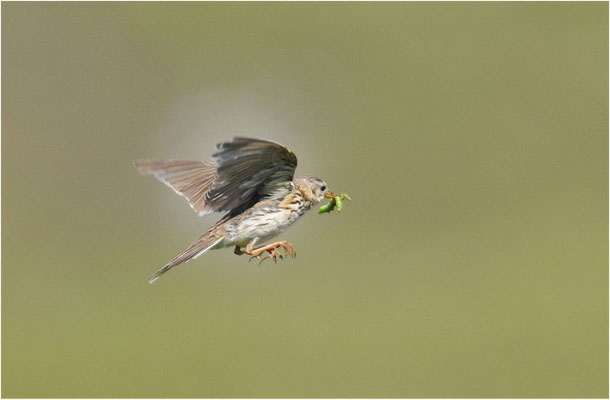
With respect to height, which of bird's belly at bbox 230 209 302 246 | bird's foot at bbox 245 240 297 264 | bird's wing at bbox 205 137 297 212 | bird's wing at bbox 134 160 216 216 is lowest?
bird's foot at bbox 245 240 297 264

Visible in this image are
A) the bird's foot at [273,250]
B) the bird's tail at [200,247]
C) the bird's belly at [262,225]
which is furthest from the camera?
the bird's belly at [262,225]

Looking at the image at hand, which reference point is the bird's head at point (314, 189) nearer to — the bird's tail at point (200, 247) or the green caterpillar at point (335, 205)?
the green caterpillar at point (335, 205)

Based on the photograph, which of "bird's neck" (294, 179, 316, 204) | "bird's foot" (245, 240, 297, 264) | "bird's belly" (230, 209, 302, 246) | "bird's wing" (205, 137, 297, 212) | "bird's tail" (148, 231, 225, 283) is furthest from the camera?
"bird's neck" (294, 179, 316, 204)

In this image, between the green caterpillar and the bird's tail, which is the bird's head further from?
the bird's tail

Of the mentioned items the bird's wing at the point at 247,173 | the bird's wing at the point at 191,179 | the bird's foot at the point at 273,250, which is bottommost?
the bird's foot at the point at 273,250

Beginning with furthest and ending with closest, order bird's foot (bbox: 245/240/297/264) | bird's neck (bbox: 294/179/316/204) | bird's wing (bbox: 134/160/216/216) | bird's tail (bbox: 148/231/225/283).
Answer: bird's wing (bbox: 134/160/216/216)
bird's neck (bbox: 294/179/316/204)
bird's tail (bbox: 148/231/225/283)
bird's foot (bbox: 245/240/297/264)

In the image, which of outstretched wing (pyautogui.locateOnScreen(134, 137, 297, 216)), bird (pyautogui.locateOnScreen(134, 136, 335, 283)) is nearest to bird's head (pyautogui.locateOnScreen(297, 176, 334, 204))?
bird (pyautogui.locateOnScreen(134, 136, 335, 283))

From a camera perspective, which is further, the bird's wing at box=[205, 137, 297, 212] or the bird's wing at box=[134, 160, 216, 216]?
the bird's wing at box=[134, 160, 216, 216]

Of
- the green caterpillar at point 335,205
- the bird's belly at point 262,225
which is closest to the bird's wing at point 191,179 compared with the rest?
the bird's belly at point 262,225

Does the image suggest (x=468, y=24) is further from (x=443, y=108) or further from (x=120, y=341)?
(x=120, y=341)
